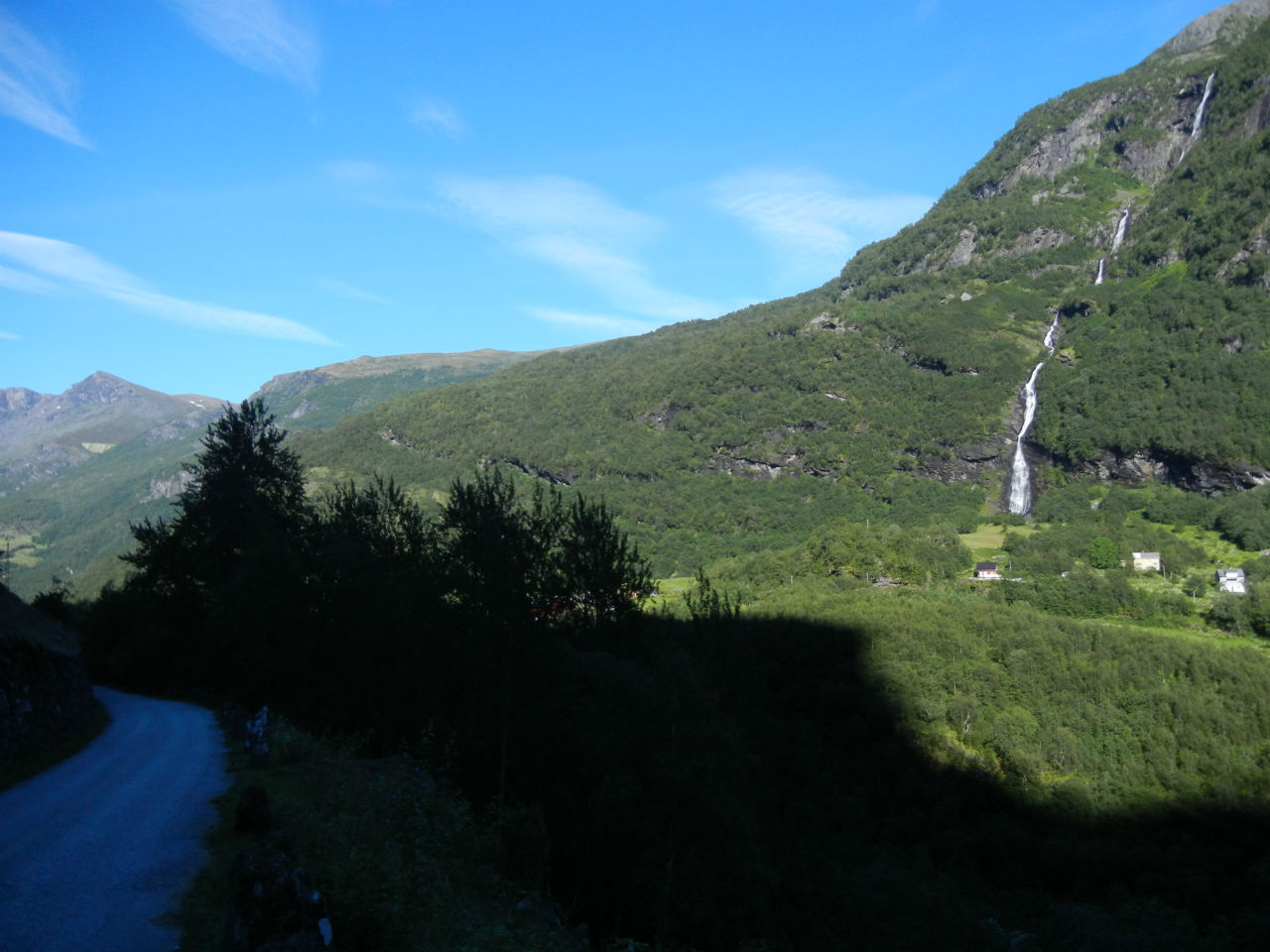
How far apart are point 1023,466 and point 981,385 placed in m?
19.7

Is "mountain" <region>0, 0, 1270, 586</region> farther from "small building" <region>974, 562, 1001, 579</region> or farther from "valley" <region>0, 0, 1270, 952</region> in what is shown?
"small building" <region>974, 562, 1001, 579</region>

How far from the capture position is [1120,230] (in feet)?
572

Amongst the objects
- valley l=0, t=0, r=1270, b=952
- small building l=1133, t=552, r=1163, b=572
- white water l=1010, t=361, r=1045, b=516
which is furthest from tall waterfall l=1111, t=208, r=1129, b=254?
small building l=1133, t=552, r=1163, b=572

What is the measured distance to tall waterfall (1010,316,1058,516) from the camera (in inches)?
5123

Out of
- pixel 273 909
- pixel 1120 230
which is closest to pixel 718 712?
pixel 273 909

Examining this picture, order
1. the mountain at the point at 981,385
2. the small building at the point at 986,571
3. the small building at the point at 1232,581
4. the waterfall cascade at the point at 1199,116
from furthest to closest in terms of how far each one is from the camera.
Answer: the waterfall cascade at the point at 1199,116 < the mountain at the point at 981,385 < the small building at the point at 986,571 < the small building at the point at 1232,581

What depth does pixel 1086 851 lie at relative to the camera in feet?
129

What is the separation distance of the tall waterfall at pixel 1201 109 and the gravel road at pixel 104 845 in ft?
722

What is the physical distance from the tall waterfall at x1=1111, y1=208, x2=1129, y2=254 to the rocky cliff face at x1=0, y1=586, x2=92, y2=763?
19719cm

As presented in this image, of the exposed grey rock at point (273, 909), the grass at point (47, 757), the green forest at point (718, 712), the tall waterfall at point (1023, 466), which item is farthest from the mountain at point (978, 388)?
the exposed grey rock at point (273, 909)

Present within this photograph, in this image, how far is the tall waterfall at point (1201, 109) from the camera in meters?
171

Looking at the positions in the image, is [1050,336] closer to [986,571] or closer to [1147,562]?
[1147,562]

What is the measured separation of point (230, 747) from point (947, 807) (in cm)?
3933

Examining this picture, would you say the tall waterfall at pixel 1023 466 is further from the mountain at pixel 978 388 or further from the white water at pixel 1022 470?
the mountain at pixel 978 388
